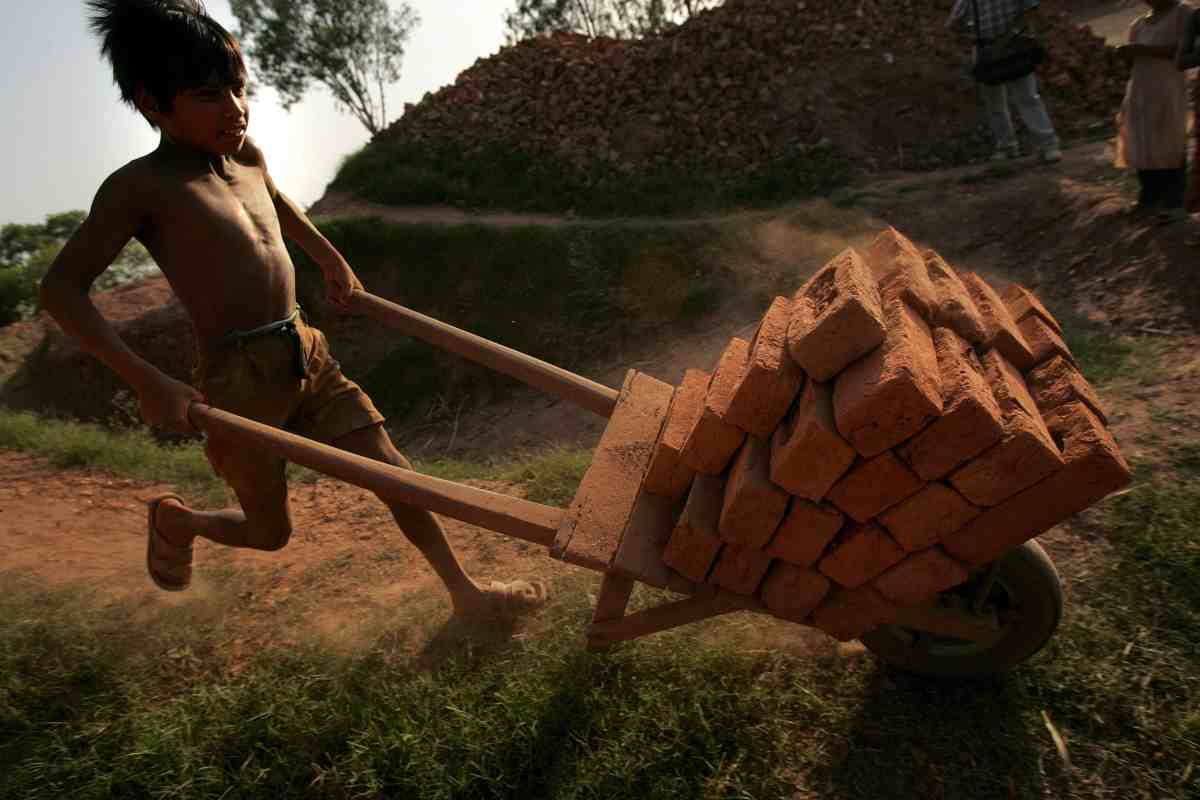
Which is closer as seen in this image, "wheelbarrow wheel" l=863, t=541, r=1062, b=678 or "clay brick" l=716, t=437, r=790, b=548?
"clay brick" l=716, t=437, r=790, b=548

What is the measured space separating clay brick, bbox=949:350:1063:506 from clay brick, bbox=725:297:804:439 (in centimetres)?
42

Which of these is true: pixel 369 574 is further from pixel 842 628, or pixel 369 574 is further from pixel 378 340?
pixel 378 340

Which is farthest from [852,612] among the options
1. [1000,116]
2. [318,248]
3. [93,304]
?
[1000,116]

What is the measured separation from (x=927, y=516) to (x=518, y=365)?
1.58 metres

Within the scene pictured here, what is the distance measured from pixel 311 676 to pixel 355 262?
7508 mm

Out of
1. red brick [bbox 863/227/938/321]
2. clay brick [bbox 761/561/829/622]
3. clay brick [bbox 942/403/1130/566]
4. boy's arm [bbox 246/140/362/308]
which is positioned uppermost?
boy's arm [bbox 246/140/362/308]

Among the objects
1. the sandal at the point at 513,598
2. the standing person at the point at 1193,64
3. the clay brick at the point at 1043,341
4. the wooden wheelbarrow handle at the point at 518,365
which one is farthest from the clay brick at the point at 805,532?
the standing person at the point at 1193,64

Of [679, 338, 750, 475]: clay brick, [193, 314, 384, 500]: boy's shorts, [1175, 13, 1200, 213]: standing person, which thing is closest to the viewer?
[679, 338, 750, 475]: clay brick

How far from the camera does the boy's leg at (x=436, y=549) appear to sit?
9.41 ft

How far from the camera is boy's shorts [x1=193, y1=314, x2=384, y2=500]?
8.18ft

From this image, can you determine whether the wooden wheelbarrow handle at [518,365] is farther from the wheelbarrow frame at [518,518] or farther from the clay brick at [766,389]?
the clay brick at [766,389]

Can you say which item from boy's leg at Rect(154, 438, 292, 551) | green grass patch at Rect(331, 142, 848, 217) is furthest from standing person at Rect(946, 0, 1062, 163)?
boy's leg at Rect(154, 438, 292, 551)

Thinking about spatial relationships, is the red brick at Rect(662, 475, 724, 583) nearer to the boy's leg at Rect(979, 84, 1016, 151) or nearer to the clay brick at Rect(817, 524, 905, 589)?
the clay brick at Rect(817, 524, 905, 589)

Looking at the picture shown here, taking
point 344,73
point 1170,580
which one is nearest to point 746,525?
point 1170,580
